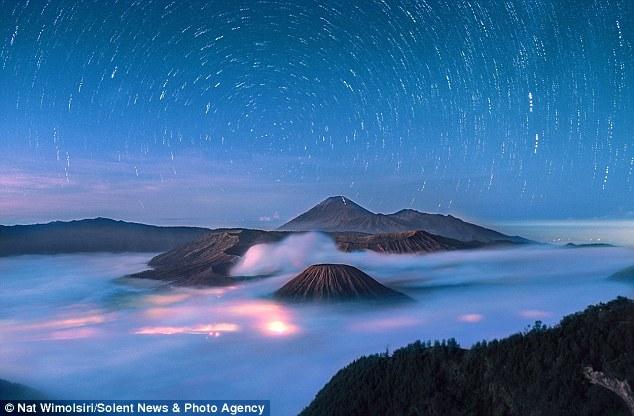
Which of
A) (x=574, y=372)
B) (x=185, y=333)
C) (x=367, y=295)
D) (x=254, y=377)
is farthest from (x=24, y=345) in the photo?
(x=574, y=372)

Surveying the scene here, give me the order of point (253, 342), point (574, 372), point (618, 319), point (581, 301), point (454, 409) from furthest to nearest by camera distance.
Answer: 1. point (581, 301)
2. point (253, 342)
3. point (454, 409)
4. point (618, 319)
5. point (574, 372)

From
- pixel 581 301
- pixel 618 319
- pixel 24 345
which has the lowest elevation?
pixel 24 345

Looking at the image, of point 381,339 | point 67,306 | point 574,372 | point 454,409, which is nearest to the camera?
point 574,372

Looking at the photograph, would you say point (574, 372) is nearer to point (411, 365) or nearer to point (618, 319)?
point (618, 319)

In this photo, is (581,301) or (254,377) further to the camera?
(581,301)

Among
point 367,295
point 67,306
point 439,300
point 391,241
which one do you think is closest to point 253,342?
point 367,295

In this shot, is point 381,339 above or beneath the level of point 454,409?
beneath

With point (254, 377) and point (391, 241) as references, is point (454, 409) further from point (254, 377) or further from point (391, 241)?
point (391, 241)
